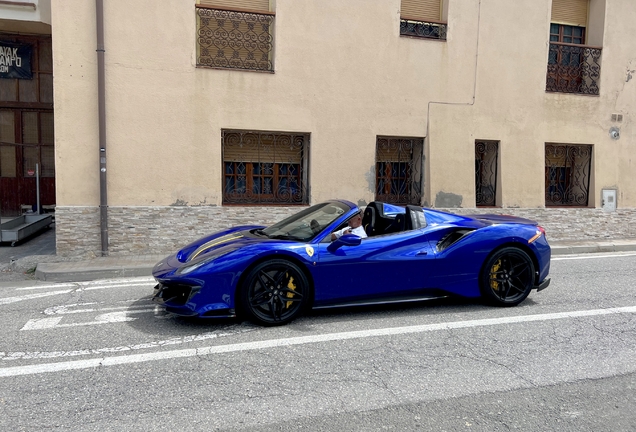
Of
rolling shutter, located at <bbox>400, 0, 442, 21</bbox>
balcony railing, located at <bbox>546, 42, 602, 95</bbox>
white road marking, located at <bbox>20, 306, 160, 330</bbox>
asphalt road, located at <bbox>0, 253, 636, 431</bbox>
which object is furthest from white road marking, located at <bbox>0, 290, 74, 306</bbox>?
balcony railing, located at <bbox>546, 42, 602, 95</bbox>

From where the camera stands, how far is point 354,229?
5047 mm

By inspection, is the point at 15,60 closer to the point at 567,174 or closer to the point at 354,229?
the point at 354,229

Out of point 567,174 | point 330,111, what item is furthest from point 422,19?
point 567,174

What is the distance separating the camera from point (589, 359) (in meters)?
3.93

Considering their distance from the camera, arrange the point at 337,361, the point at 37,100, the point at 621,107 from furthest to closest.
→ 1. the point at 37,100
2. the point at 621,107
3. the point at 337,361

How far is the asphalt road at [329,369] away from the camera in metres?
2.98

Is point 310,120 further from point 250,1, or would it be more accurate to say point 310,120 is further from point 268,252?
point 268,252

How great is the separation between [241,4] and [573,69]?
8448 millimetres

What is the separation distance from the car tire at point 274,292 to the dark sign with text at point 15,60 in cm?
1258

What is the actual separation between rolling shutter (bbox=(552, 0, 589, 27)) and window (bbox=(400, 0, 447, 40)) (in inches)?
135

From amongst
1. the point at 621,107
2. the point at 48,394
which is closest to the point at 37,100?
the point at 48,394

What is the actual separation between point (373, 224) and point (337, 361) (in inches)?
72.9

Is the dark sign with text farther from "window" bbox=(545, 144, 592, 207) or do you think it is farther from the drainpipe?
"window" bbox=(545, 144, 592, 207)

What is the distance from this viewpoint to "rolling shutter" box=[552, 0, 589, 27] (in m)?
11.9
